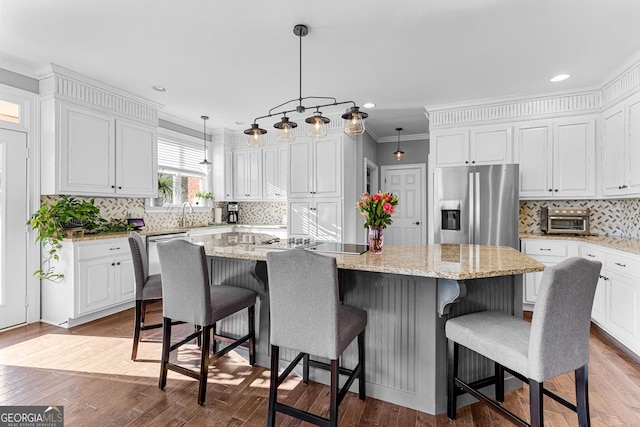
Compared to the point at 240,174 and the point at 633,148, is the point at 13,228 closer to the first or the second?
the point at 240,174

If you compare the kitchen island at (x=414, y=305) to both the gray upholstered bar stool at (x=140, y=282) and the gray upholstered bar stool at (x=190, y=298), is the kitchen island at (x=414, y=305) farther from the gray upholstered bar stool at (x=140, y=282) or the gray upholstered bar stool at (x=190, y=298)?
the gray upholstered bar stool at (x=140, y=282)

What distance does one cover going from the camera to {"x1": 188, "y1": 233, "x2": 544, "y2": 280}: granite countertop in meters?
1.57

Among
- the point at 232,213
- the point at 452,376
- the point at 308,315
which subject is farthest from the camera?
the point at 232,213

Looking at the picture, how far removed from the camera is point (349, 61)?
3.03 m

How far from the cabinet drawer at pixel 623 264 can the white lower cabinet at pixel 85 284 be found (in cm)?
492

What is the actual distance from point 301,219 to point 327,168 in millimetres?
879

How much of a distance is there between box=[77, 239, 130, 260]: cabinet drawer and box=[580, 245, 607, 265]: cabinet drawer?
4928mm

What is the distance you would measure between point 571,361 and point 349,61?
2778 millimetres

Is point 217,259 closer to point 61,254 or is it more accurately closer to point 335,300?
point 335,300

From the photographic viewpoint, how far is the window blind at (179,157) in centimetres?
487

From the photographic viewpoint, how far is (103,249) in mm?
3473

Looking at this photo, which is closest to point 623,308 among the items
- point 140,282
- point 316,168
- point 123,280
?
point 316,168

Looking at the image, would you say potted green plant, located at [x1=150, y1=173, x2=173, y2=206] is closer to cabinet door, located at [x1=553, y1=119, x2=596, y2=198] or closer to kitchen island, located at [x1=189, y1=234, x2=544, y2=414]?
kitchen island, located at [x1=189, y1=234, x2=544, y2=414]

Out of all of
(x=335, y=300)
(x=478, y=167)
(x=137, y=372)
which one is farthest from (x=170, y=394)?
(x=478, y=167)
